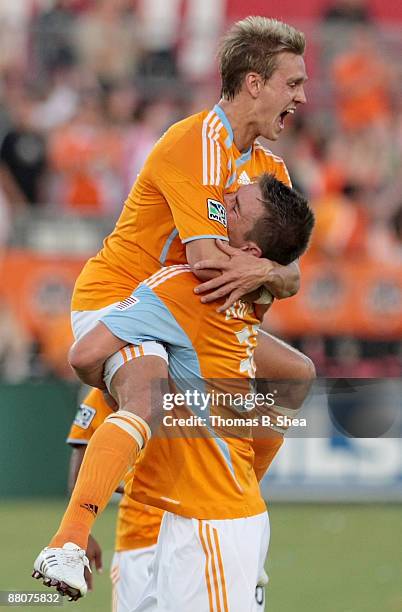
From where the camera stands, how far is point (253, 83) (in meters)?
5.23

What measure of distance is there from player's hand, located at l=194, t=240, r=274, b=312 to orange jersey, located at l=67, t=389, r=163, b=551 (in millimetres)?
997

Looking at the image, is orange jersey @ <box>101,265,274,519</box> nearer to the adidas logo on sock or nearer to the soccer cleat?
the adidas logo on sock

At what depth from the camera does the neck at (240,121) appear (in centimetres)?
523

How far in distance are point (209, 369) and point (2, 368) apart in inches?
283

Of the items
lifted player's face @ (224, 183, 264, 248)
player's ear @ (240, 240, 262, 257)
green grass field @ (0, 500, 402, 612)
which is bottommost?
green grass field @ (0, 500, 402, 612)

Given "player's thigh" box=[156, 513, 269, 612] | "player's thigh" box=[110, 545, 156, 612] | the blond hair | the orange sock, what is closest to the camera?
the orange sock

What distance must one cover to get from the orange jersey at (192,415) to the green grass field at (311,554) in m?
2.75

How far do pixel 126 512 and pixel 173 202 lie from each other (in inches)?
56.2

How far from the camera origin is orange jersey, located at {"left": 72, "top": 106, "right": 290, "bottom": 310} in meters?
4.87

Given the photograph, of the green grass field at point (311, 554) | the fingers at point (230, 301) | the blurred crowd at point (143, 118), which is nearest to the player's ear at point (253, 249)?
the fingers at point (230, 301)

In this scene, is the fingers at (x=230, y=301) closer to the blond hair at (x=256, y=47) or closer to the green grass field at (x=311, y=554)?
the blond hair at (x=256, y=47)

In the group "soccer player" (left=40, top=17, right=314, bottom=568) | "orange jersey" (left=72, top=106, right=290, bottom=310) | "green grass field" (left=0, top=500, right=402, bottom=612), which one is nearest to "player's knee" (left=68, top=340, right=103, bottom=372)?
"soccer player" (left=40, top=17, right=314, bottom=568)

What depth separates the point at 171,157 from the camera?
195 inches

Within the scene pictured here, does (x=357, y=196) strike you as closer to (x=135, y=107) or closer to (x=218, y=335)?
(x=135, y=107)
